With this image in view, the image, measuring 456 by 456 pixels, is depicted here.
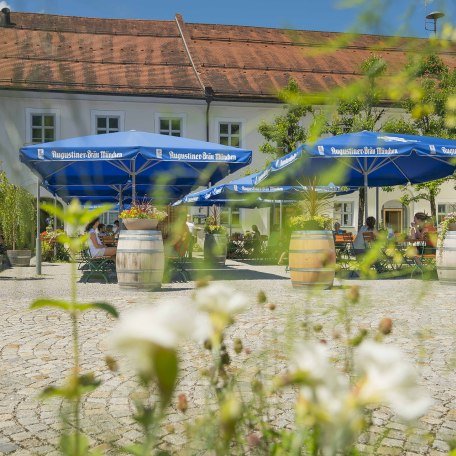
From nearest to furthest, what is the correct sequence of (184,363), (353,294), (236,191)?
1. (184,363)
2. (353,294)
3. (236,191)

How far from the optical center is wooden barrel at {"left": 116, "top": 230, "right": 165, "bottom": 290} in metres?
7.97

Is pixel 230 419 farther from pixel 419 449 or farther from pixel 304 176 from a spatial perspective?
pixel 304 176

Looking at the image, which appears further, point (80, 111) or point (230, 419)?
point (80, 111)

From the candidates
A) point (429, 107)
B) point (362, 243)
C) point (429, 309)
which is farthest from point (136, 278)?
point (429, 107)

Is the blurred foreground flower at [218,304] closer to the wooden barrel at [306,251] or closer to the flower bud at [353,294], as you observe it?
the flower bud at [353,294]

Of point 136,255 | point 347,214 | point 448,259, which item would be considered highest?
point 347,214

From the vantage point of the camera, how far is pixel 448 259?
904 cm

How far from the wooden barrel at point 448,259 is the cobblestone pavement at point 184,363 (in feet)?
7.84

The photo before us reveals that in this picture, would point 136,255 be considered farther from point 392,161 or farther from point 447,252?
point 392,161

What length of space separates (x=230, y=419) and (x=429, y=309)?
5.96 metres

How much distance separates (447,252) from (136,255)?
4.15 meters

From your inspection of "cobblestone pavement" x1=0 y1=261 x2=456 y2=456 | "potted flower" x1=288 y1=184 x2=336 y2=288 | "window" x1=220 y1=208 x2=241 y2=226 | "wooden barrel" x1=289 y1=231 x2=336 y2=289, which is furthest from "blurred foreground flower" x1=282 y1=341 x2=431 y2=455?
"wooden barrel" x1=289 y1=231 x2=336 y2=289

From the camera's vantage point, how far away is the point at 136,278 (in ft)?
26.9

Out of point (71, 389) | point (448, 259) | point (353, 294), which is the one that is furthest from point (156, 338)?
point (448, 259)
